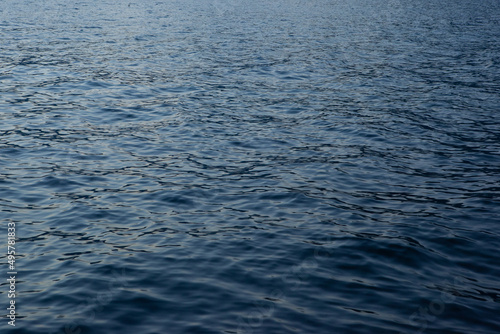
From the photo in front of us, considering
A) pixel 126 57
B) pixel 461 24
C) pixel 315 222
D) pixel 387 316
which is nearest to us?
pixel 387 316

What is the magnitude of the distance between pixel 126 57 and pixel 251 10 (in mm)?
45929

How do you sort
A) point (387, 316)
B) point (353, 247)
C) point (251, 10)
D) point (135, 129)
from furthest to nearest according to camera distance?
point (251, 10), point (135, 129), point (353, 247), point (387, 316)

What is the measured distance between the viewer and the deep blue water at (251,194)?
11453mm

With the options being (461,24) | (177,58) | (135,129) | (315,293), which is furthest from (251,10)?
(315,293)

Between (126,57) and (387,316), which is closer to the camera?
(387,316)

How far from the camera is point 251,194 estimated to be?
17.3 m

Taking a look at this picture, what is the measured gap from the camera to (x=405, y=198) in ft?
55.4

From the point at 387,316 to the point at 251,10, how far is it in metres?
77.8

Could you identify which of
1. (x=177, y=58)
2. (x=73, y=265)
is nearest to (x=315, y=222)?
(x=73, y=265)

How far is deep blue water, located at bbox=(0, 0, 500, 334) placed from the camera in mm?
11453

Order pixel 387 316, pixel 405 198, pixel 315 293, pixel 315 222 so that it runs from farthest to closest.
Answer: pixel 405 198
pixel 315 222
pixel 315 293
pixel 387 316

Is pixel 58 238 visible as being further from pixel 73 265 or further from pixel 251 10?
pixel 251 10

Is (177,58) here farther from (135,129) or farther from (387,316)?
(387,316)

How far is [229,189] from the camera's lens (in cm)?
1762
